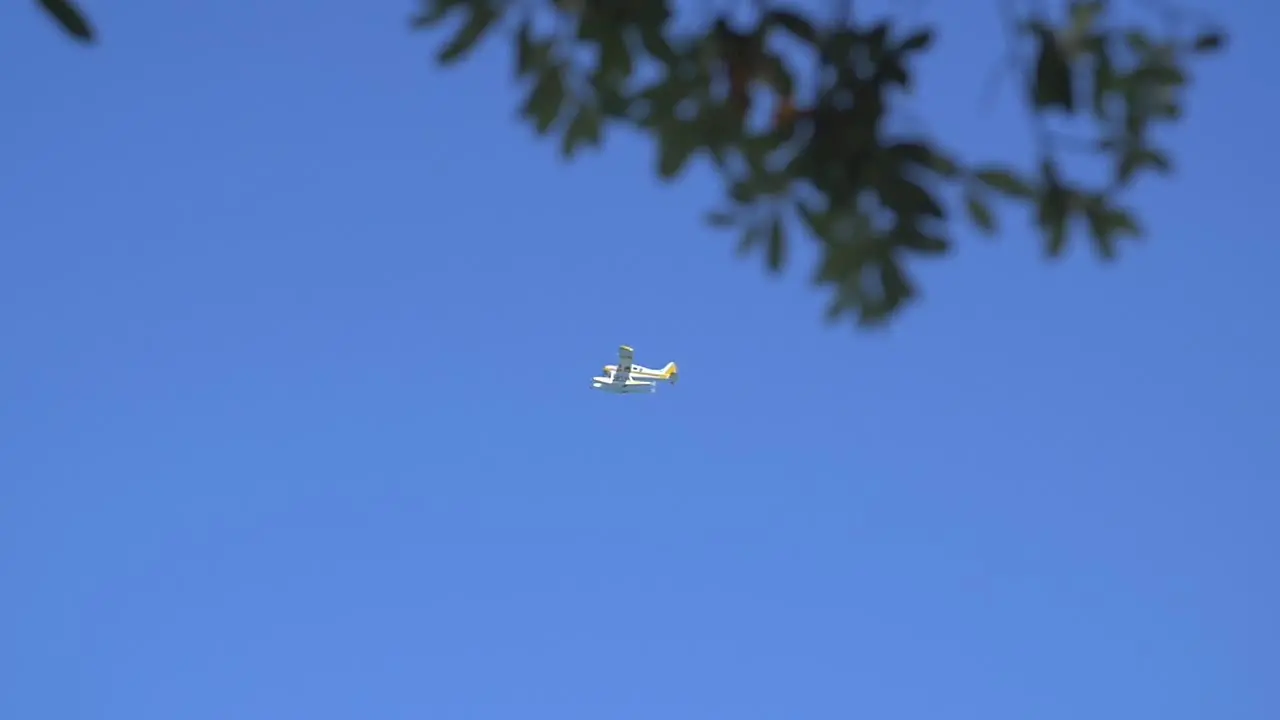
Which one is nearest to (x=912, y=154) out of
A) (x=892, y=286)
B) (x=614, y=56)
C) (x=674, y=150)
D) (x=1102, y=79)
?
(x=892, y=286)

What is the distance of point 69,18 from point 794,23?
2054 mm

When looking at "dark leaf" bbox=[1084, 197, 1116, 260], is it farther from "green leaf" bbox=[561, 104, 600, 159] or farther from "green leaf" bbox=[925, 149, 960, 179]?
"green leaf" bbox=[561, 104, 600, 159]

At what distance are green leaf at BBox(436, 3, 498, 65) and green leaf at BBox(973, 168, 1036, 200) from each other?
150 centimetres

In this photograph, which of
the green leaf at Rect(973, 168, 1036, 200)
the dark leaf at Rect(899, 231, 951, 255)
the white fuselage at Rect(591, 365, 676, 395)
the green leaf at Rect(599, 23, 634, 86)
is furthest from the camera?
the white fuselage at Rect(591, 365, 676, 395)

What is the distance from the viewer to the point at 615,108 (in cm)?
595

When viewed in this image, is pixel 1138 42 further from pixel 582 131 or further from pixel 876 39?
pixel 582 131

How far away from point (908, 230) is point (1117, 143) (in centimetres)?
62

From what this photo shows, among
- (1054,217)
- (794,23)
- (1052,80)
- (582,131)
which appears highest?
(794,23)

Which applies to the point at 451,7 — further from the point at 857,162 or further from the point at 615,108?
the point at 857,162

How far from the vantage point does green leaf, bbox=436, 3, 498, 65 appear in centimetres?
591

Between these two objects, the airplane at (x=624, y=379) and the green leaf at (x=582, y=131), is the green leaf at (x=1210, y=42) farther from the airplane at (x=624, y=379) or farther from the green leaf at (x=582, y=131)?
the airplane at (x=624, y=379)

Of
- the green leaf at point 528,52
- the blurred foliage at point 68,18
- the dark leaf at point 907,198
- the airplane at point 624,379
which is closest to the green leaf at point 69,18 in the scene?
the blurred foliage at point 68,18

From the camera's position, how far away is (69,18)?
583 cm

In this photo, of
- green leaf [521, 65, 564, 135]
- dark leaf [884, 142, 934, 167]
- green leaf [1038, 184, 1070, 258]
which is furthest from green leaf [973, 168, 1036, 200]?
green leaf [521, 65, 564, 135]
